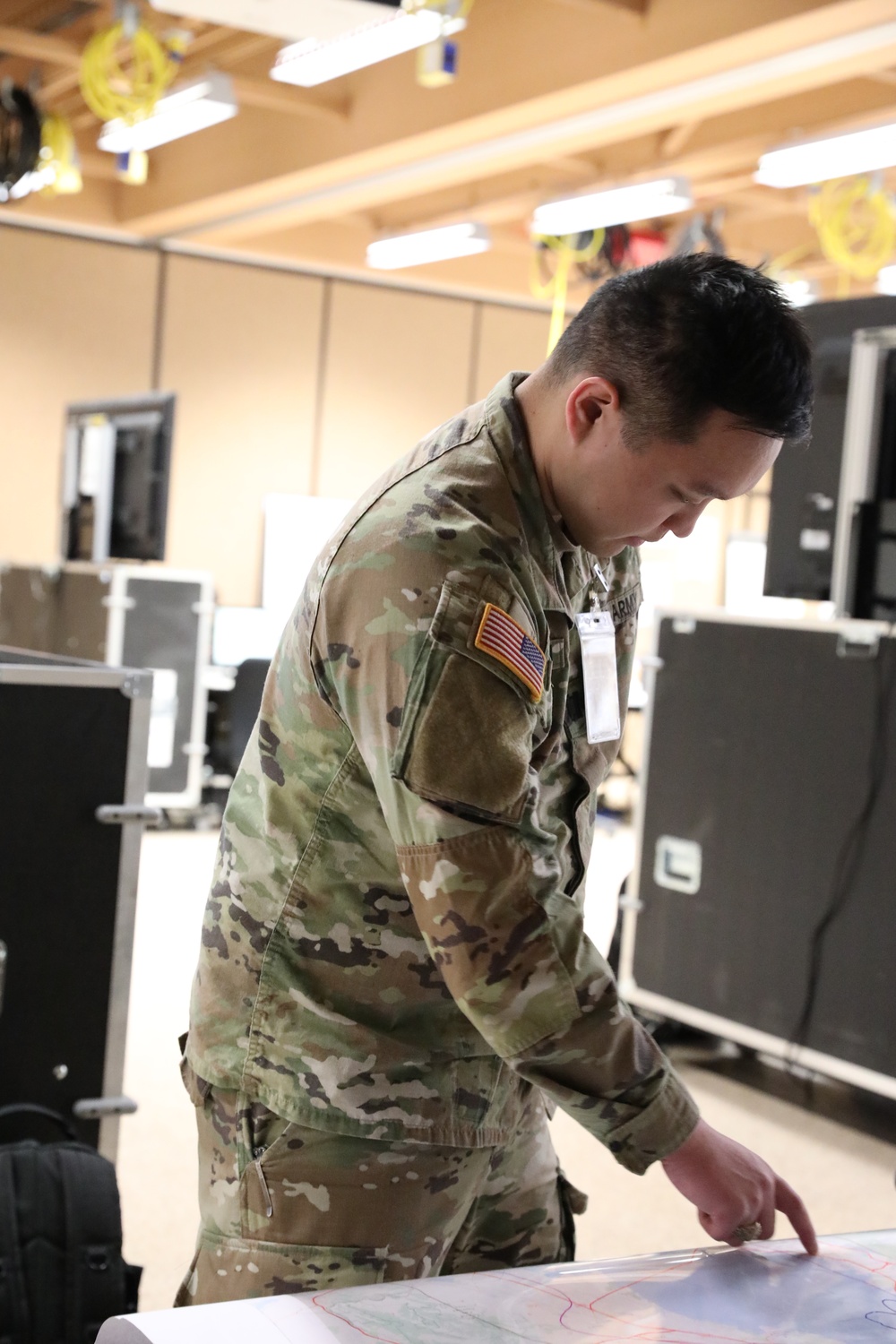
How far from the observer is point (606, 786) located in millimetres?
8328

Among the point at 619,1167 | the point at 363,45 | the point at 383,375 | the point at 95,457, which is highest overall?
the point at 363,45

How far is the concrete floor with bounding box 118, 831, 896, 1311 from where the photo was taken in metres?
2.83

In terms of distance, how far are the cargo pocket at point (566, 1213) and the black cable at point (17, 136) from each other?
5.16m

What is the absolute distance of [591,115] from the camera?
521cm

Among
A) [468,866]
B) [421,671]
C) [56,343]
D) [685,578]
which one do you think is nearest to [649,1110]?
[468,866]

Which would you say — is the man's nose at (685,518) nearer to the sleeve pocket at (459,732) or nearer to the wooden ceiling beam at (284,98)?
the sleeve pocket at (459,732)

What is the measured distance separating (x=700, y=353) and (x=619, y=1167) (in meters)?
2.53

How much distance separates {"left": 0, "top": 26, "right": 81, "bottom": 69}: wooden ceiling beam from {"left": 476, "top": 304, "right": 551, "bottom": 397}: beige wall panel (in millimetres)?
3620

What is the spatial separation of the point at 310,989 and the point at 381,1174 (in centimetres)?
17

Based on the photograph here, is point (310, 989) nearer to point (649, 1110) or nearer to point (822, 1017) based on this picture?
point (649, 1110)

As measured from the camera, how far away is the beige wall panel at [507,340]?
9.05 metres

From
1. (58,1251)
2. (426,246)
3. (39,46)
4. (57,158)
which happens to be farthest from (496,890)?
(426,246)

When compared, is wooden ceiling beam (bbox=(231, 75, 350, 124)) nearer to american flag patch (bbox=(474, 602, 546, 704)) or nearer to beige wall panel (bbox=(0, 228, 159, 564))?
beige wall panel (bbox=(0, 228, 159, 564))

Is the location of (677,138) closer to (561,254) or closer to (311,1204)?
(561,254)
